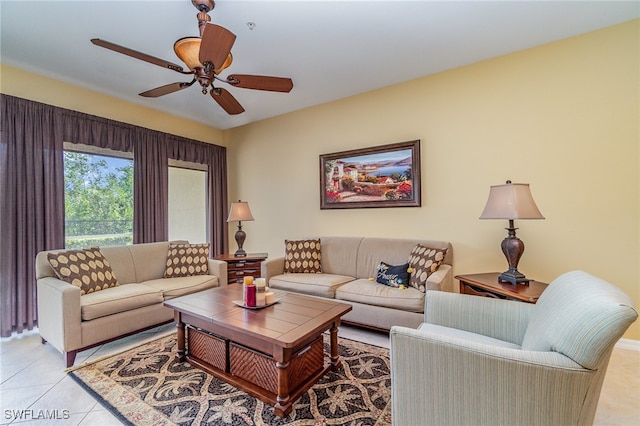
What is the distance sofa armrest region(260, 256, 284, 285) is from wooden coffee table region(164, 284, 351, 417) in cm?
100

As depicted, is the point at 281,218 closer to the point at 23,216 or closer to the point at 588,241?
the point at 23,216

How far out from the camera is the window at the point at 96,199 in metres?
3.27

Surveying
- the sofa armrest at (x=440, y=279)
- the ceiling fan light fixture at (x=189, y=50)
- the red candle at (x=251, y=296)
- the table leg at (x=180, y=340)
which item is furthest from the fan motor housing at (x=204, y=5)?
the sofa armrest at (x=440, y=279)

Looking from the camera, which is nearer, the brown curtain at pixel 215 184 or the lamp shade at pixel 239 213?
the lamp shade at pixel 239 213

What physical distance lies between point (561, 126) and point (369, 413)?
293cm

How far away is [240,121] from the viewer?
468cm

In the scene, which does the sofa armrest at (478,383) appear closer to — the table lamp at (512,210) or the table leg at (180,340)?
the table lamp at (512,210)

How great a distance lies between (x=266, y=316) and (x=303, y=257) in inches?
64.1

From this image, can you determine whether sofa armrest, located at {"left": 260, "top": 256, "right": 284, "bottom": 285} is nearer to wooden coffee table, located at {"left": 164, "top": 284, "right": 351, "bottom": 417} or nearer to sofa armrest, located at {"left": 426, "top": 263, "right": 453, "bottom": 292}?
wooden coffee table, located at {"left": 164, "top": 284, "right": 351, "bottom": 417}

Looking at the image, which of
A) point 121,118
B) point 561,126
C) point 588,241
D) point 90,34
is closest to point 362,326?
point 588,241

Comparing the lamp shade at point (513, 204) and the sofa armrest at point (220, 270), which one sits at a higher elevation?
the lamp shade at point (513, 204)

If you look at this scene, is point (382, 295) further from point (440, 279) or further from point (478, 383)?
point (478, 383)
